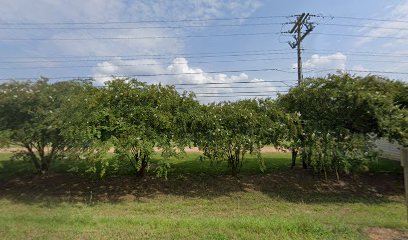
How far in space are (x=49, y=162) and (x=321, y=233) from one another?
9171 millimetres

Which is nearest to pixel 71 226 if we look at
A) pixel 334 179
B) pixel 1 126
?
pixel 1 126

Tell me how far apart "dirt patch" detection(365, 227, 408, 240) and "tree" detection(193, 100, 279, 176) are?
13.6 feet

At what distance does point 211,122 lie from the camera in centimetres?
884

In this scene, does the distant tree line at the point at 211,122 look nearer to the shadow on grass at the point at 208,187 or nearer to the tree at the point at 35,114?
the tree at the point at 35,114

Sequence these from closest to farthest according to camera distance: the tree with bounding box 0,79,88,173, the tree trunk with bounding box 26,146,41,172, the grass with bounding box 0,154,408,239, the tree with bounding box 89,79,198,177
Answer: the grass with bounding box 0,154,408,239 → the tree with bounding box 89,79,198,177 → the tree with bounding box 0,79,88,173 → the tree trunk with bounding box 26,146,41,172

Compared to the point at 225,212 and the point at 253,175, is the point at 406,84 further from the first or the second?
the point at 225,212

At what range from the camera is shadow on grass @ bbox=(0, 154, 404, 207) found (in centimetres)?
855

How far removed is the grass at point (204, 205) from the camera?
506cm

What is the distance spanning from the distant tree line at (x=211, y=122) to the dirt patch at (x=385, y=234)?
3582 mm

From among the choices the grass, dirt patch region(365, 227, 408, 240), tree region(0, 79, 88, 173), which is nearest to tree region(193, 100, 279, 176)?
the grass

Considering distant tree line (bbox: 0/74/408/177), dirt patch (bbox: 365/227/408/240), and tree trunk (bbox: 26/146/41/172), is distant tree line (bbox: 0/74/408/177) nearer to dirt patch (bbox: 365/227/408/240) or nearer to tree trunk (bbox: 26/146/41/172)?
tree trunk (bbox: 26/146/41/172)

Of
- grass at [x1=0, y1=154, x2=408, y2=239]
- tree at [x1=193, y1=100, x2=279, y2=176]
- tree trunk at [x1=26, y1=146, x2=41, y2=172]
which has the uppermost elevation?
tree at [x1=193, y1=100, x2=279, y2=176]

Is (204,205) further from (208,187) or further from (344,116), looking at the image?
(344,116)

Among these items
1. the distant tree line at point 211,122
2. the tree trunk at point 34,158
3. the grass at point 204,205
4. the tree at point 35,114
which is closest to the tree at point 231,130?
the distant tree line at point 211,122
